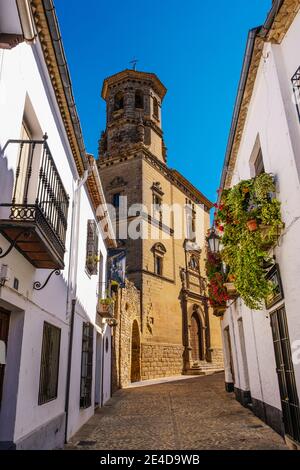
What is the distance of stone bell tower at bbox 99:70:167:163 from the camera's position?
27.5m

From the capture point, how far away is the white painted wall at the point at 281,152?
5.06 metres

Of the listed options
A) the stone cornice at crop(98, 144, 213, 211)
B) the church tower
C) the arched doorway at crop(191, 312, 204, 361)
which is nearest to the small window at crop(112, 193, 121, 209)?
the church tower

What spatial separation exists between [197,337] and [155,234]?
8.29m

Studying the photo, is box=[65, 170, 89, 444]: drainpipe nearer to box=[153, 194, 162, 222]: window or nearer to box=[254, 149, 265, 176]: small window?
box=[254, 149, 265, 176]: small window

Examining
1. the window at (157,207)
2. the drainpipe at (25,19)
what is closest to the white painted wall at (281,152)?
the drainpipe at (25,19)

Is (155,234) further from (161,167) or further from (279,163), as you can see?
(279,163)

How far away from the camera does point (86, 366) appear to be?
8836 millimetres

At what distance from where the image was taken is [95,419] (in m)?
9.11

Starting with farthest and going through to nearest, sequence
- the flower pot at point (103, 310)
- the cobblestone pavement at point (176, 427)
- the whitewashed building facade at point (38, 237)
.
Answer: the flower pot at point (103, 310) < the cobblestone pavement at point (176, 427) < the whitewashed building facade at point (38, 237)

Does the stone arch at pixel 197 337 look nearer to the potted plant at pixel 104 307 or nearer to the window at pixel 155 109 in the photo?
the potted plant at pixel 104 307

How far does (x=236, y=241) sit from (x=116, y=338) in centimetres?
1088

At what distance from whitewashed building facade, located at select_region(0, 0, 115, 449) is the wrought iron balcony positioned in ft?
0.04

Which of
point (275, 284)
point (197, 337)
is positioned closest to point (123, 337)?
point (197, 337)

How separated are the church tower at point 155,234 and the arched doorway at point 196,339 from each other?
0.07 metres
